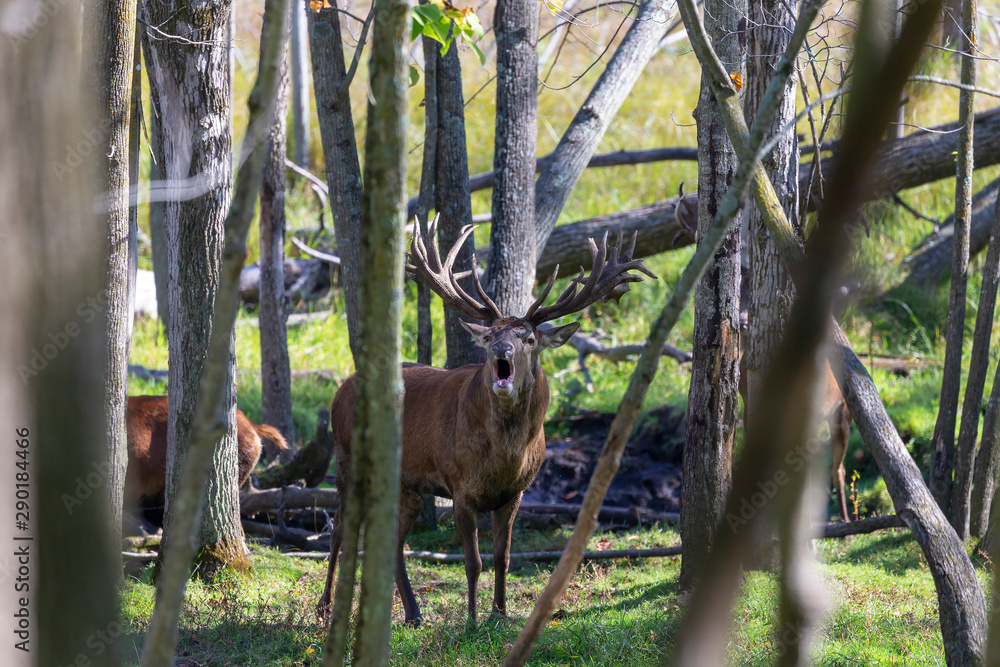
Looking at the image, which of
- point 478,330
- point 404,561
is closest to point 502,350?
point 478,330

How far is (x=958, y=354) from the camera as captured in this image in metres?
6.42

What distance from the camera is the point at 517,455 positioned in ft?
18.5

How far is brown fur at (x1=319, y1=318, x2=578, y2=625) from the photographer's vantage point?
5523mm

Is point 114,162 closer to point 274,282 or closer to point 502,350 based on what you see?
point 502,350

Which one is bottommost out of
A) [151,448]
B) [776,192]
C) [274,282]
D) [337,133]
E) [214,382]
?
[151,448]

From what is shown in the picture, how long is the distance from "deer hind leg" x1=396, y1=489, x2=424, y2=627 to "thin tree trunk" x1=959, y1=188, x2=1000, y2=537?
3.98 metres

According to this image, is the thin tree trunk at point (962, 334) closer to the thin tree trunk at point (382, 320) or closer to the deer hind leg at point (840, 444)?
the deer hind leg at point (840, 444)

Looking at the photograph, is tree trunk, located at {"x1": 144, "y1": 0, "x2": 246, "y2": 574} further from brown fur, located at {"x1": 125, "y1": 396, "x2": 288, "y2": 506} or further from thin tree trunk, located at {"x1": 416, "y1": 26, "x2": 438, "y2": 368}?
thin tree trunk, located at {"x1": 416, "y1": 26, "x2": 438, "y2": 368}

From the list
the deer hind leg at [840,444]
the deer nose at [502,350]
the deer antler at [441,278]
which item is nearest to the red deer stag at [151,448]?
the deer antler at [441,278]

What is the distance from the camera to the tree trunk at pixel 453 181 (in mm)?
7281

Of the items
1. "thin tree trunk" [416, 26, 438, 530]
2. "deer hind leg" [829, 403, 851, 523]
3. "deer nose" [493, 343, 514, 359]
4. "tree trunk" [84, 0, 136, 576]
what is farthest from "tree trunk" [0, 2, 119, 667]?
"deer hind leg" [829, 403, 851, 523]

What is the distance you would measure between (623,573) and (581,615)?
986 millimetres

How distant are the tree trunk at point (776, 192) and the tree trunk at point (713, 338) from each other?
0.45 feet

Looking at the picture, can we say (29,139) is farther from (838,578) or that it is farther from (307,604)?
(838,578)
